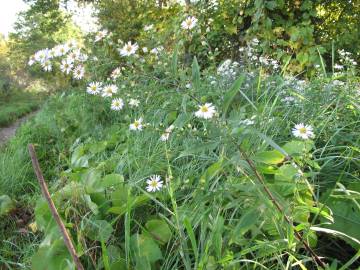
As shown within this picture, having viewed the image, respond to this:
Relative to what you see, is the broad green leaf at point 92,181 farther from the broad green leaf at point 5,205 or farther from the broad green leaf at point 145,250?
the broad green leaf at point 5,205

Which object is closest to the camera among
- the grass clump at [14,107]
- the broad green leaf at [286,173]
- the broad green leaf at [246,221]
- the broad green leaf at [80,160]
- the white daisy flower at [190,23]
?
the broad green leaf at [246,221]

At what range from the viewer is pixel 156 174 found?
181 cm

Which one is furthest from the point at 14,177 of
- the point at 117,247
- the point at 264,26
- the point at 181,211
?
the point at 264,26

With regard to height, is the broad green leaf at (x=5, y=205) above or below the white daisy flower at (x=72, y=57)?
below

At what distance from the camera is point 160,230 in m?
1.38

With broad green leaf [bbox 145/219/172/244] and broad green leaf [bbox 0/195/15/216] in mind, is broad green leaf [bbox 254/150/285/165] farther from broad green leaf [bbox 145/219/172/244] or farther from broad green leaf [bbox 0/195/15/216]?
broad green leaf [bbox 0/195/15/216]

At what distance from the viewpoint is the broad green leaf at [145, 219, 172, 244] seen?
1357 mm

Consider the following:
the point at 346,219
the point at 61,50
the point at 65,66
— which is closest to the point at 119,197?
the point at 346,219

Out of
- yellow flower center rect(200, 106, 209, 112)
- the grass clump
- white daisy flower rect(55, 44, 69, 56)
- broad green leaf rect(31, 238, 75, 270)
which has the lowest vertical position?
the grass clump

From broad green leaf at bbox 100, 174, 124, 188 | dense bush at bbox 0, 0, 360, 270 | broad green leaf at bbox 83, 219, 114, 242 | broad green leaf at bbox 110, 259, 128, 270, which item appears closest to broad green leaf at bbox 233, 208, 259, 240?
dense bush at bbox 0, 0, 360, 270

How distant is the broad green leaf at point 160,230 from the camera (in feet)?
4.45

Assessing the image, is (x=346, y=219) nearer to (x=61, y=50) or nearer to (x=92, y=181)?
(x=92, y=181)

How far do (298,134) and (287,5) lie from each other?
125 inches

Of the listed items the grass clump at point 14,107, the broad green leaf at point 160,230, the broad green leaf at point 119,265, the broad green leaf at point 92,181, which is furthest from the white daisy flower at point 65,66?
the grass clump at point 14,107
